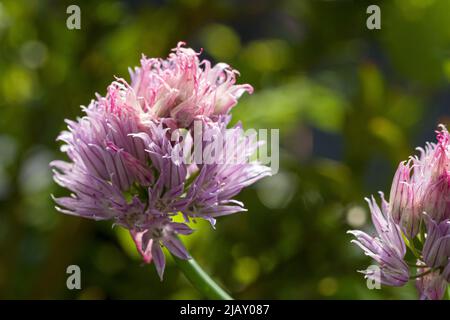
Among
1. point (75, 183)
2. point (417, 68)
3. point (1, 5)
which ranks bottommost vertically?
point (75, 183)

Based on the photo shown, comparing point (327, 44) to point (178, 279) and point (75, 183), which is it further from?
point (75, 183)

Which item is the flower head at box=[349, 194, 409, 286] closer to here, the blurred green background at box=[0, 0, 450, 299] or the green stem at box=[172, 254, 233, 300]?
the green stem at box=[172, 254, 233, 300]

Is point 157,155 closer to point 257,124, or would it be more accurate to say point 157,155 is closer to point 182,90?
point 182,90

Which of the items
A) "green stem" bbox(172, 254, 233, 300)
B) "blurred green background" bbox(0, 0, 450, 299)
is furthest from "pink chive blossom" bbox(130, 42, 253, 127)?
"blurred green background" bbox(0, 0, 450, 299)

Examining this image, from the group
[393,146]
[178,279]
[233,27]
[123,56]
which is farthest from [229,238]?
[233,27]

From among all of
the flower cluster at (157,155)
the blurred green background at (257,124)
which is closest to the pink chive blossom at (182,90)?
the flower cluster at (157,155)

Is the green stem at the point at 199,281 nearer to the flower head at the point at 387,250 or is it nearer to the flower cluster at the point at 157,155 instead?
the flower cluster at the point at 157,155
